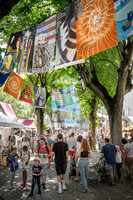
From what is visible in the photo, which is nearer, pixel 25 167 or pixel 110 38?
pixel 110 38

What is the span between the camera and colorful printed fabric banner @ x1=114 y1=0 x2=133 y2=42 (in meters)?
5.41

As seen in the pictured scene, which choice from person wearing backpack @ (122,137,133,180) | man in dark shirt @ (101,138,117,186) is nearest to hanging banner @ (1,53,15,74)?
man in dark shirt @ (101,138,117,186)

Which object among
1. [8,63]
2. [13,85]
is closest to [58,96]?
[13,85]

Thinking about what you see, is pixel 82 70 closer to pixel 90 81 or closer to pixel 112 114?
pixel 90 81

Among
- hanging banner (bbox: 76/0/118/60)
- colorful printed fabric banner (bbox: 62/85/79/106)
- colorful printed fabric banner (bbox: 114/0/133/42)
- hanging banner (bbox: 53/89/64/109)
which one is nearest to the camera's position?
colorful printed fabric banner (bbox: 114/0/133/42)

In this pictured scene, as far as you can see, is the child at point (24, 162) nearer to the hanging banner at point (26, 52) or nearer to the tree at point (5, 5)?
the hanging banner at point (26, 52)

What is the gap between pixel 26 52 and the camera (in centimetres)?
886

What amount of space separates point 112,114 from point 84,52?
4.97m

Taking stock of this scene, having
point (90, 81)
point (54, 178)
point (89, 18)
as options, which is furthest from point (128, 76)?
point (54, 178)

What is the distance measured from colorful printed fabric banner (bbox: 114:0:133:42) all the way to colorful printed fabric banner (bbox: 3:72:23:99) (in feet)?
23.9

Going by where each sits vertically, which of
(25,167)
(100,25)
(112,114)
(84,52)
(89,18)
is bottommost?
(25,167)

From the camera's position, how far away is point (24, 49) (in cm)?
895

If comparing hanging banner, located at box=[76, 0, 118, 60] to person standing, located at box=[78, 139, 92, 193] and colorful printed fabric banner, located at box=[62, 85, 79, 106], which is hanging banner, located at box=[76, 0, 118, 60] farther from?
colorful printed fabric banner, located at box=[62, 85, 79, 106]

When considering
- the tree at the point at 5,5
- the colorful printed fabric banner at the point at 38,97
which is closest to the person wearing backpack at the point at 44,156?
the tree at the point at 5,5
